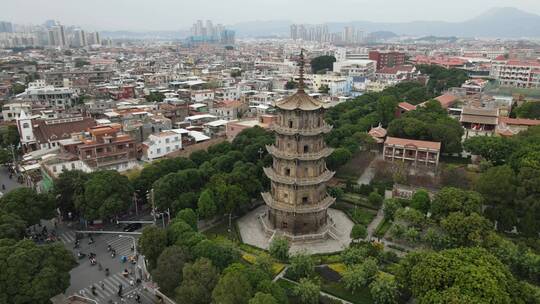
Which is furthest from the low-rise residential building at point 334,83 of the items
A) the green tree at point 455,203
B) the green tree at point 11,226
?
the green tree at point 11,226

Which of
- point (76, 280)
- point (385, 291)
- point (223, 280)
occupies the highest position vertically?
point (223, 280)

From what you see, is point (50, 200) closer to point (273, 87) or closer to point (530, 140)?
point (530, 140)

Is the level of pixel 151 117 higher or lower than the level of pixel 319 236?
higher

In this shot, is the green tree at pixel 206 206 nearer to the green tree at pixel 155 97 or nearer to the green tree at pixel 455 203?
the green tree at pixel 455 203

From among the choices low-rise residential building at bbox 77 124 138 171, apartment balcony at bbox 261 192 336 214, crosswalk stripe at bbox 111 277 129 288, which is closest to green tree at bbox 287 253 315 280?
apartment balcony at bbox 261 192 336 214

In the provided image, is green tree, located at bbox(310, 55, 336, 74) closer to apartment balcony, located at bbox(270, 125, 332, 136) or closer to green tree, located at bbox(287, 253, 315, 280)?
apartment balcony, located at bbox(270, 125, 332, 136)

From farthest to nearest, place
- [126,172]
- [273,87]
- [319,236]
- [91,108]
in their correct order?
[273,87] < [91,108] < [126,172] < [319,236]

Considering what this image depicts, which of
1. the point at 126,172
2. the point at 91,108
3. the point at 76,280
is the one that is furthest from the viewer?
the point at 91,108

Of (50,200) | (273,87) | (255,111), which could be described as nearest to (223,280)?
(50,200)

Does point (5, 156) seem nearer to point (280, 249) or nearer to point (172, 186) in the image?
point (172, 186)
